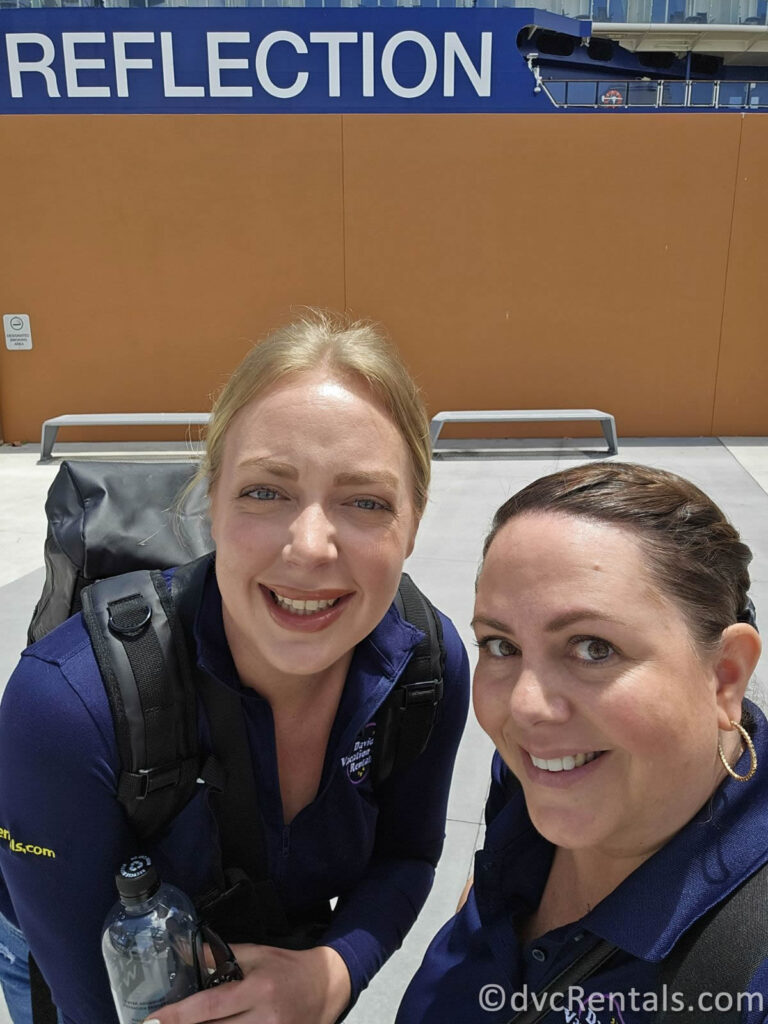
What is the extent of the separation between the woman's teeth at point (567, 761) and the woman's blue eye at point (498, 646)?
165 millimetres

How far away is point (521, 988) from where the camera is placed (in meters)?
1.25

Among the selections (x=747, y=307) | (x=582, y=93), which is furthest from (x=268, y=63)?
(x=582, y=93)

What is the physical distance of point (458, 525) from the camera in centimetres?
596

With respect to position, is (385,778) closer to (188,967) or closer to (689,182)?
(188,967)

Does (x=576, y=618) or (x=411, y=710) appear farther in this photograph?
(x=411, y=710)

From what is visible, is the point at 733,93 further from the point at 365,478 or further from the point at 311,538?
the point at 311,538

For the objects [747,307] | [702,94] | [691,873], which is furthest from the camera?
[702,94]

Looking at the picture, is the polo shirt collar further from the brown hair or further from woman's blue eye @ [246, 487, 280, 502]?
woman's blue eye @ [246, 487, 280, 502]

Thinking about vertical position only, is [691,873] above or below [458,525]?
above

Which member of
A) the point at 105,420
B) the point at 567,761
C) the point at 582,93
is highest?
the point at 582,93

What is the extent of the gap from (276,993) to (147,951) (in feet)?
0.71

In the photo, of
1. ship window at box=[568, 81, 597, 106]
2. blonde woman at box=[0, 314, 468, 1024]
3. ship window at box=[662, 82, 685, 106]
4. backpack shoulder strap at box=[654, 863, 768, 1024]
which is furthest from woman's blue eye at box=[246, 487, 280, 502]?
ship window at box=[568, 81, 597, 106]

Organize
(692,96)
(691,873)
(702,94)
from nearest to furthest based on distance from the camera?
(691,873) < (692,96) < (702,94)

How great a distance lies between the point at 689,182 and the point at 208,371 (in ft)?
16.8
